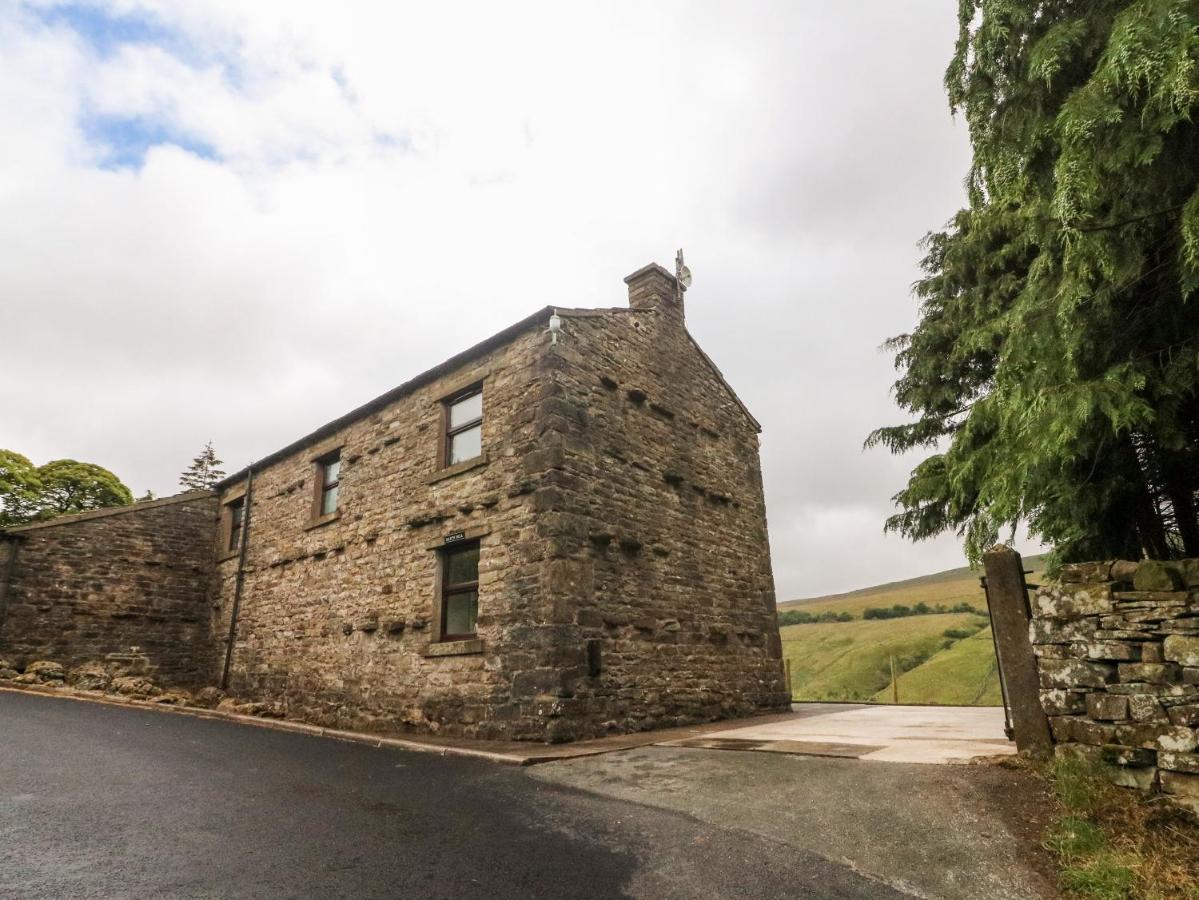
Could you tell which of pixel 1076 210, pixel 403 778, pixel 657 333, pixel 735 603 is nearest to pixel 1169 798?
pixel 1076 210

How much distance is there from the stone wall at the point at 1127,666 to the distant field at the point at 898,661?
9.93 metres

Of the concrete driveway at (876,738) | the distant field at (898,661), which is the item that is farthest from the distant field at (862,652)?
the concrete driveway at (876,738)

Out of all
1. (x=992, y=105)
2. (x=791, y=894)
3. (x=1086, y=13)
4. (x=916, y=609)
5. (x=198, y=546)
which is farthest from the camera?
(x=916, y=609)

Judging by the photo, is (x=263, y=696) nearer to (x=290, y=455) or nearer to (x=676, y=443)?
(x=290, y=455)

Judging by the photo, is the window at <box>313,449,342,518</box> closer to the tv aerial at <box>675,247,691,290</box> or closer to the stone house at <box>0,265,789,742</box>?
the stone house at <box>0,265,789,742</box>

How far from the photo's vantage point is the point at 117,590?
1545 centimetres

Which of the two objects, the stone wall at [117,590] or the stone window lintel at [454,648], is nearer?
the stone window lintel at [454,648]

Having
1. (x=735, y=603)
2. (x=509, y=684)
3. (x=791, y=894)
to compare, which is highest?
(x=735, y=603)

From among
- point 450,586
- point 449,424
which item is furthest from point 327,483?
point 450,586

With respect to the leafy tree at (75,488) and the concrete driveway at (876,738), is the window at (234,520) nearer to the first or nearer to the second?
the leafy tree at (75,488)

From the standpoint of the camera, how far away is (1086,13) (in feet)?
14.3

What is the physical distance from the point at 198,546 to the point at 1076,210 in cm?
1883

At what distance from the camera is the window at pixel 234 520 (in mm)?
16234

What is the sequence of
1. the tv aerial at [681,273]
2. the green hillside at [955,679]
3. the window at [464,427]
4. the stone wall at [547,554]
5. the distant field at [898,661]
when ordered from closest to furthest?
the stone wall at [547,554], the window at [464,427], the tv aerial at [681,273], the green hillside at [955,679], the distant field at [898,661]
